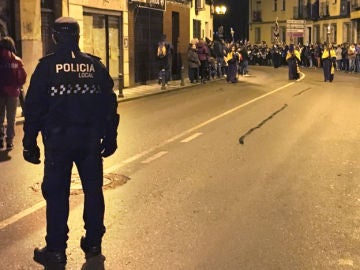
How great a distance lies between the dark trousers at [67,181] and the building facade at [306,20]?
4665 centimetres

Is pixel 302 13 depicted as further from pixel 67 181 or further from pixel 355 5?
pixel 67 181

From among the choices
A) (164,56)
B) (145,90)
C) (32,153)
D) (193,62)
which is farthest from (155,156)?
(193,62)

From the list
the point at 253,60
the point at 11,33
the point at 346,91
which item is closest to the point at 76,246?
the point at 11,33

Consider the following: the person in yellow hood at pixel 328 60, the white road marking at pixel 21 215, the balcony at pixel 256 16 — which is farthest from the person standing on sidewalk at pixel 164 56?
the balcony at pixel 256 16

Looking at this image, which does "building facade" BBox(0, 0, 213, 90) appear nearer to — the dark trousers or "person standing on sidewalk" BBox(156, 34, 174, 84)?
"person standing on sidewalk" BBox(156, 34, 174, 84)

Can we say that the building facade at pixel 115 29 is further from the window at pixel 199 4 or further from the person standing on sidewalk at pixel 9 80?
the person standing on sidewalk at pixel 9 80

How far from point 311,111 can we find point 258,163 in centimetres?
686

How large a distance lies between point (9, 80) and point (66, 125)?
5.69 m

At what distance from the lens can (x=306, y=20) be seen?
64.2m

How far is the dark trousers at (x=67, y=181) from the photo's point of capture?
4.70 metres

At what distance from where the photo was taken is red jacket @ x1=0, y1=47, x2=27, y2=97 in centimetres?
995

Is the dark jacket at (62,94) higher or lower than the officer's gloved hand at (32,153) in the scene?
higher

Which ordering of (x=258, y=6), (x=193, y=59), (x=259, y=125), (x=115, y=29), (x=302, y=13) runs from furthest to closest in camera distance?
(x=258, y=6)
(x=302, y=13)
(x=193, y=59)
(x=115, y=29)
(x=259, y=125)

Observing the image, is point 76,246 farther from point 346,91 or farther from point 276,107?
point 346,91
